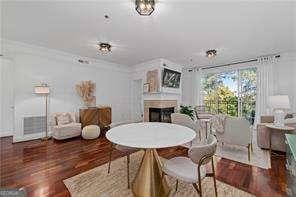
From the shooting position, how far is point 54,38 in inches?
154

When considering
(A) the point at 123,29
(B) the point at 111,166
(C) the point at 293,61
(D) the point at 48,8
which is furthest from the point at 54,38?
(C) the point at 293,61

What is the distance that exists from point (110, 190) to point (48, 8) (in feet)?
9.70

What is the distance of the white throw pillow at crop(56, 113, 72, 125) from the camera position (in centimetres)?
465

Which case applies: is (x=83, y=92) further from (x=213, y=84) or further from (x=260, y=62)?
(x=260, y=62)

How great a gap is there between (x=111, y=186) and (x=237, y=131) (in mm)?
2520

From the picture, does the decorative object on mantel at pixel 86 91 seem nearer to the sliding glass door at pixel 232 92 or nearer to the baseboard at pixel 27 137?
the baseboard at pixel 27 137

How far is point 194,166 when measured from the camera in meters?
1.79

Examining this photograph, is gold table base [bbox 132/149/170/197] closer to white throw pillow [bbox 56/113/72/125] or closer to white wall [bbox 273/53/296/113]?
white throw pillow [bbox 56/113/72/125]

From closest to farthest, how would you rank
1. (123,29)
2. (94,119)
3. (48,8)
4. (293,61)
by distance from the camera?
(48,8) → (123,29) → (293,61) → (94,119)

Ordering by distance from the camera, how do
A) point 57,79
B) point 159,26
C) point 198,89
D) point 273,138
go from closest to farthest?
1. point 159,26
2. point 273,138
3. point 57,79
4. point 198,89

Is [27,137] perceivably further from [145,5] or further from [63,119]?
[145,5]

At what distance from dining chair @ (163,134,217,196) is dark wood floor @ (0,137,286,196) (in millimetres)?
951

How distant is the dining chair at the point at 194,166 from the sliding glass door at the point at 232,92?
17.3ft

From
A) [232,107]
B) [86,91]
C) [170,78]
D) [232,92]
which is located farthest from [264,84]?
[86,91]
